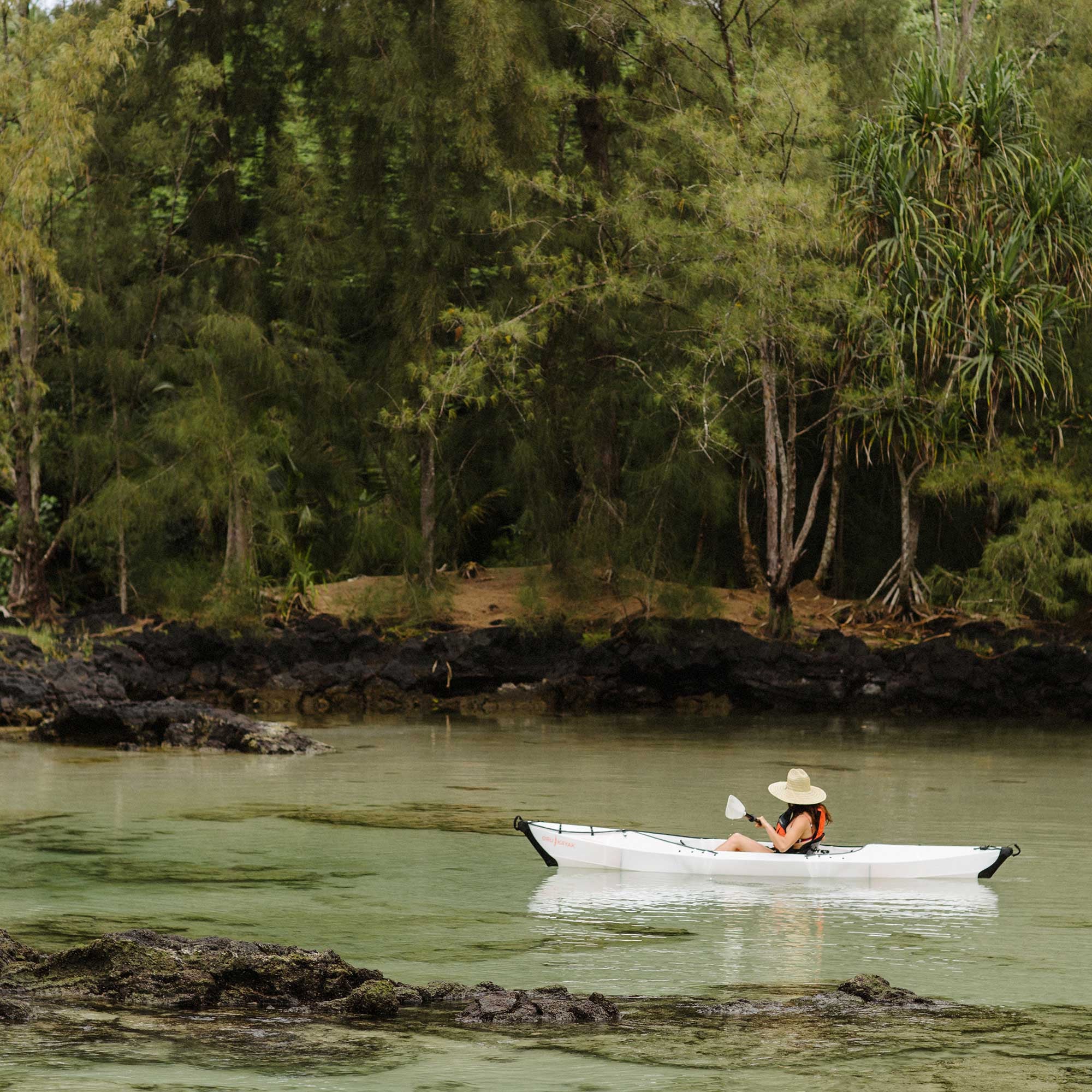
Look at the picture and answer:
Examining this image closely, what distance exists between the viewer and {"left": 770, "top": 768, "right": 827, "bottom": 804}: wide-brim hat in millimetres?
10078

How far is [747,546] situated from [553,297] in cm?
528

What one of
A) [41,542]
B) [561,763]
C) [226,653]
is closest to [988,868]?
[561,763]

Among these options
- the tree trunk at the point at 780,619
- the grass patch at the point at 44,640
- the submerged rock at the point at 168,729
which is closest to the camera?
the submerged rock at the point at 168,729

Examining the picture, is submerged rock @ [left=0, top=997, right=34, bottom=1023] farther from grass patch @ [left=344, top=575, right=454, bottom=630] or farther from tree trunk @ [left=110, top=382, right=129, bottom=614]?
grass patch @ [left=344, top=575, right=454, bottom=630]

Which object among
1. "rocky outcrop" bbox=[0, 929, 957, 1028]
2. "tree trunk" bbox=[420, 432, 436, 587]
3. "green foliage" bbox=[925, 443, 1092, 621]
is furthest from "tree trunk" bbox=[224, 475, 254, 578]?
"rocky outcrop" bbox=[0, 929, 957, 1028]

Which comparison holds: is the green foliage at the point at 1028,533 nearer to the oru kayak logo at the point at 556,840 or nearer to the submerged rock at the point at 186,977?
the oru kayak logo at the point at 556,840

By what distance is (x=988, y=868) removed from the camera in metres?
10.1

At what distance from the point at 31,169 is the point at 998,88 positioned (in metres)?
10.9

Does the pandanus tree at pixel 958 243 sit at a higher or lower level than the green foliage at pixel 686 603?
higher

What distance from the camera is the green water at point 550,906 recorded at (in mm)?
6293

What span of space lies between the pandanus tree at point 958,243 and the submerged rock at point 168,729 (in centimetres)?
812

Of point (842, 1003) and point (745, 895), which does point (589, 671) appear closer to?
point (745, 895)

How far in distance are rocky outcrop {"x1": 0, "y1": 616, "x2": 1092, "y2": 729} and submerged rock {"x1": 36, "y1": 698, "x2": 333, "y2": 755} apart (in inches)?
114

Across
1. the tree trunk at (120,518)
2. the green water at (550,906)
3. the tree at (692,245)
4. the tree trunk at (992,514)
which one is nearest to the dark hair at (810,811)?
the green water at (550,906)
